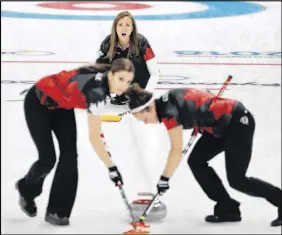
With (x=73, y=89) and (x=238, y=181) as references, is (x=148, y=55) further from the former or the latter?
(x=238, y=181)

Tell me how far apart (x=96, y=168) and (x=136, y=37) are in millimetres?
991

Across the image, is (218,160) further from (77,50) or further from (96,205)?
(77,50)

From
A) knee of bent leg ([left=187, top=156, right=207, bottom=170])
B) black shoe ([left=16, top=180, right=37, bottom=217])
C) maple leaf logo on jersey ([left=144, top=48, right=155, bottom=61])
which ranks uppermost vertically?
maple leaf logo on jersey ([left=144, top=48, right=155, bottom=61])

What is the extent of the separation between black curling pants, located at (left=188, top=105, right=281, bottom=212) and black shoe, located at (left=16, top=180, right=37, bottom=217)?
2.36 ft

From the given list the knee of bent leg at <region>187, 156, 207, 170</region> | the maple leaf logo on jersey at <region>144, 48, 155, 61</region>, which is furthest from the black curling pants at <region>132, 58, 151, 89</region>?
the knee of bent leg at <region>187, 156, 207, 170</region>

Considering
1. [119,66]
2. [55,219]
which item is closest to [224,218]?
[55,219]

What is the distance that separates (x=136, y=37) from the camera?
3.53m

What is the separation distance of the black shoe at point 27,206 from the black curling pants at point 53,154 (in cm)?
2

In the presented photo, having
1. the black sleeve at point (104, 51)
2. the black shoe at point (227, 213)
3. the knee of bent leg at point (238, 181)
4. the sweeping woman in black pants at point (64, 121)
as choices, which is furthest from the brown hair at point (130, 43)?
the black shoe at point (227, 213)

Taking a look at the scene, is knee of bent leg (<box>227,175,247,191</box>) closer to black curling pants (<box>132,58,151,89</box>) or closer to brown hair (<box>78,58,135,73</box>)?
black curling pants (<box>132,58,151,89</box>)

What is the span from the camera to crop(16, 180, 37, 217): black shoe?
12.3ft

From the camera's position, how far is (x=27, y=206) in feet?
12.3

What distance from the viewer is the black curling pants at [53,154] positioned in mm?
3605

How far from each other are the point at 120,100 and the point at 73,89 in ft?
0.66
